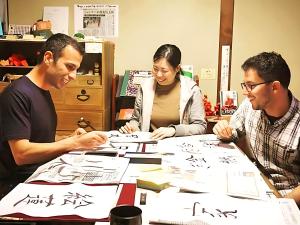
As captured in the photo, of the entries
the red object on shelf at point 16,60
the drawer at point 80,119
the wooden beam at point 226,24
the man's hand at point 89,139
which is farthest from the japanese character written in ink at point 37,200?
the wooden beam at point 226,24

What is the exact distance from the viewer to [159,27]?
152 inches

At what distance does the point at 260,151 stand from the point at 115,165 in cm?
85

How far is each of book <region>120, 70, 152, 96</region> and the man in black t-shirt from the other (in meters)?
1.65

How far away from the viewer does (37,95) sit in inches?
71.8

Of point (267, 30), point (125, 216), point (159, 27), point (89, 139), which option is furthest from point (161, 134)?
point (267, 30)

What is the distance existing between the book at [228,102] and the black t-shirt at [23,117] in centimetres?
218

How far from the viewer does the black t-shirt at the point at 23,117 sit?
1625 millimetres

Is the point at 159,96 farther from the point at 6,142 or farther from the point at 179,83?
the point at 6,142

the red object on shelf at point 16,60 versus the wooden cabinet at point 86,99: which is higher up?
the red object on shelf at point 16,60

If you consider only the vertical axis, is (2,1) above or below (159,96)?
above

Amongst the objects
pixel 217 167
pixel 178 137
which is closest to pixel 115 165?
pixel 217 167

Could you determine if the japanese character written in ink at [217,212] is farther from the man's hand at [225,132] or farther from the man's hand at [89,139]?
the man's hand at [225,132]

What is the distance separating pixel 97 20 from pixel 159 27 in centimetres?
67

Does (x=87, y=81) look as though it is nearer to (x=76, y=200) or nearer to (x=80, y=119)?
(x=80, y=119)
